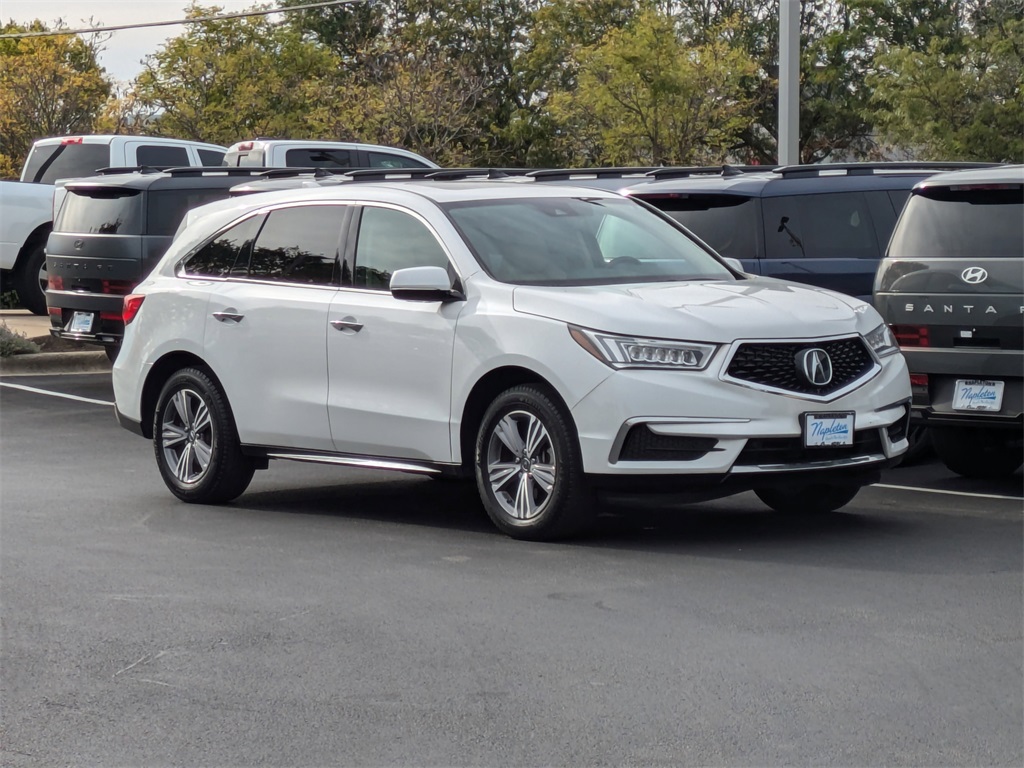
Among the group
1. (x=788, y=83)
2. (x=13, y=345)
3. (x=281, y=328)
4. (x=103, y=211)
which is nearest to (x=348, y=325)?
(x=281, y=328)

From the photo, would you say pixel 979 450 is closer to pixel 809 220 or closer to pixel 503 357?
pixel 809 220

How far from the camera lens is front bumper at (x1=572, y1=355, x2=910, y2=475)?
8.07m

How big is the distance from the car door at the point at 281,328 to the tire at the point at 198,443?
0.10 meters

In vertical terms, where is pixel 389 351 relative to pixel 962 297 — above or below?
below

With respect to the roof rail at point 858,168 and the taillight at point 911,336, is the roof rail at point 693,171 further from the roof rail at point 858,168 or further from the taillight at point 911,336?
the taillight at point 911,336

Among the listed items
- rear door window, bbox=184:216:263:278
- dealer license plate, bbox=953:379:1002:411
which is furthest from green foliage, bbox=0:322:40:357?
dealer license plate, bbox=953:379:1002:411

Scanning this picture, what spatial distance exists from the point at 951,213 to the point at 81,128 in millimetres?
38520

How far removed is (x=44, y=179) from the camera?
23.3 meters

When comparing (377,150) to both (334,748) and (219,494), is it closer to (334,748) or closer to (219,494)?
(219,494)

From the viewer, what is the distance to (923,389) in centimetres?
1004

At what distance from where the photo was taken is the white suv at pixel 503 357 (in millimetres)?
8141

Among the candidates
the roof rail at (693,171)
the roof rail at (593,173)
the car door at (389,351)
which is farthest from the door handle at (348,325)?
the roof rail at (593,173)

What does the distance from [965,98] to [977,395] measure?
39.2 meters

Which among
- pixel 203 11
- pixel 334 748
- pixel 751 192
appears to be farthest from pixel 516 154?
pixel 334 748
